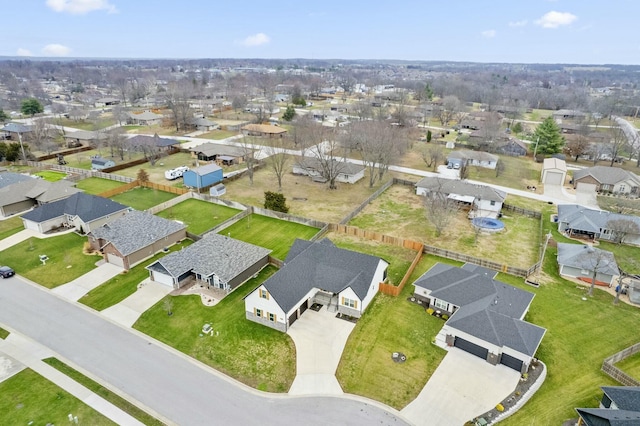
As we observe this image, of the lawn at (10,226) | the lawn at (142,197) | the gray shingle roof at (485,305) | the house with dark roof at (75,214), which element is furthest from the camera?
the lawn at (142,197)

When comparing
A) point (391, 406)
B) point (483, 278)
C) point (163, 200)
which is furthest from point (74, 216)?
point (483, 278)

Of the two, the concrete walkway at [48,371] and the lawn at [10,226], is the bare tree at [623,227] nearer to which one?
the concrete walkway at [48,371]

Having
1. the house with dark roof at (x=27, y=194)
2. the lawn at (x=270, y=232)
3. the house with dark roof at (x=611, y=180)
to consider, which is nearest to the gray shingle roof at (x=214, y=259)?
the lawn at (x=270, y=232)

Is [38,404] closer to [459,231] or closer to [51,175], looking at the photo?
[459,231]

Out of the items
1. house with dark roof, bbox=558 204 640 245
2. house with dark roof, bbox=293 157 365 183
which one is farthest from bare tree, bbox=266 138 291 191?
house with dark roof, bbox=558 204 640 245

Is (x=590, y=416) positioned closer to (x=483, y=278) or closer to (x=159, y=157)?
(x=483, y=278)

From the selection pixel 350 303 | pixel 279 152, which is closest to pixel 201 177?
pixel 279 152
